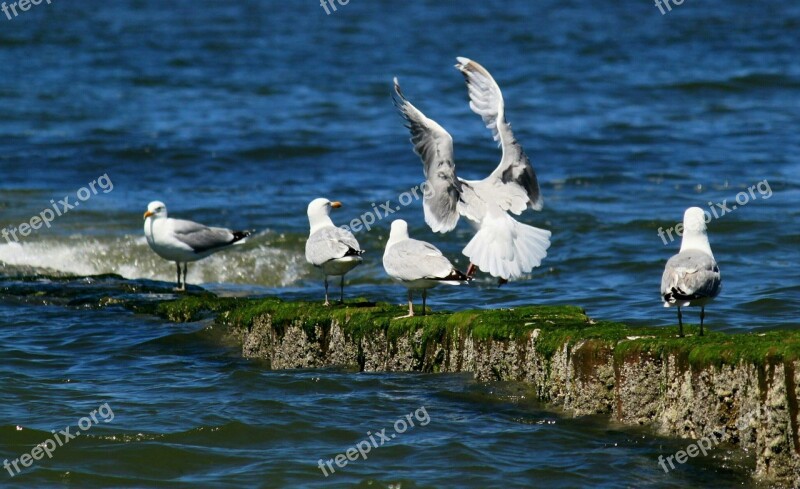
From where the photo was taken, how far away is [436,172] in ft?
29.2

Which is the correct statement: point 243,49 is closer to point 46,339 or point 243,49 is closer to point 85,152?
point 85,152

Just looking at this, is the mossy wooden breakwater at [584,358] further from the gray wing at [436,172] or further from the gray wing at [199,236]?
the gray wing at [199,236]

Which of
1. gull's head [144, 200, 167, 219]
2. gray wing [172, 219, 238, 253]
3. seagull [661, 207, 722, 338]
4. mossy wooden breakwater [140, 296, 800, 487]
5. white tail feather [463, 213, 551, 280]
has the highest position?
gull's head [144, 200, 167, 219]

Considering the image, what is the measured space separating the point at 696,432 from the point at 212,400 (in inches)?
124

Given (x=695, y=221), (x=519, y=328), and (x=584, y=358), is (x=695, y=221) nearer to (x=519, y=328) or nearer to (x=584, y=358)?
(x=584, y=358)

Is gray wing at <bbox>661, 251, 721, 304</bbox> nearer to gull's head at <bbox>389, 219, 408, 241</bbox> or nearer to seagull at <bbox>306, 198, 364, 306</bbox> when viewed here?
gull's head at <bbox>389, 219, 408, 241</bbox>

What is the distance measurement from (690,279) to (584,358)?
2.82 ft

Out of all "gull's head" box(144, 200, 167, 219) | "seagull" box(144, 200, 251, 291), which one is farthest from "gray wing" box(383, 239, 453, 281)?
"gull's head" box(144, 200, 167, 219)

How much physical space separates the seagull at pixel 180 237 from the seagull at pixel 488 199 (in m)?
2.82

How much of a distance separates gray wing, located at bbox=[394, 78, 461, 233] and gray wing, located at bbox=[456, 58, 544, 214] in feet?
1.28

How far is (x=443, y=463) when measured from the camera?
6531mm

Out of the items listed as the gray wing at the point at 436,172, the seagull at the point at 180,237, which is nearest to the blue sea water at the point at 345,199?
the seagull at the point at 180,237

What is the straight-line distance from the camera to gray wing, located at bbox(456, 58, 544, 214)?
913cm

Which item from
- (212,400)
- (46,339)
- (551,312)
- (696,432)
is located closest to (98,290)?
(46,339)
